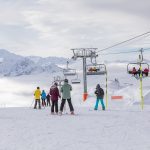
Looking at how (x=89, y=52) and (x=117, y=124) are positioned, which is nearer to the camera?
(x=117, y=124)

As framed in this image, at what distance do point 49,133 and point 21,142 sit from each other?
5.93ft

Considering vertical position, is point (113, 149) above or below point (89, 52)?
below

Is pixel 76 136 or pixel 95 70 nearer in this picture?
pixel 76 136

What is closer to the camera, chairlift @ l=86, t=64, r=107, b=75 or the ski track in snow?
the ski track in snow

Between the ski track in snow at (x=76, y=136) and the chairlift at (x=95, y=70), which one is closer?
the ski track in snow at (x=76, y=136)

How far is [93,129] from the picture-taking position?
13.4 metres

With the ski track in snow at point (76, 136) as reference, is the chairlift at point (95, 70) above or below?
above

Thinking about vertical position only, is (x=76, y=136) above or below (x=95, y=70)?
below

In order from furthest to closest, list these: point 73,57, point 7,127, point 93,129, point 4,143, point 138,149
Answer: point 73,57 < point 7,127 < point 93,129 < point 4,143 < point 138,149

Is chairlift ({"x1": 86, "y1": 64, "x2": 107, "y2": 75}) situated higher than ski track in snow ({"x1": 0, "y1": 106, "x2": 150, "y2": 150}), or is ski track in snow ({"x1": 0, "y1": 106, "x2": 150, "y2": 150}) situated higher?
chairlift ({"x1": 86, "y1": 64, "x2": 107, "y2": 75})

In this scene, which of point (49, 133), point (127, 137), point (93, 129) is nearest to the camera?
point (127, 137)

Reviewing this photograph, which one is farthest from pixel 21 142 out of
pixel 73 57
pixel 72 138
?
pixel 73 57

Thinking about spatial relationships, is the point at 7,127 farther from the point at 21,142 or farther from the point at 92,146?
the point at 92,146

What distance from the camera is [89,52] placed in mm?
48906
